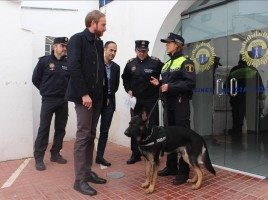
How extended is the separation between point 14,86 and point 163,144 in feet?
10.4

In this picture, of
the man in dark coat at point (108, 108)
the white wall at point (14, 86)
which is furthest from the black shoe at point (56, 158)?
the man in dark coat at point (108, 108)

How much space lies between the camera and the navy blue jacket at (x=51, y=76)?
17.2ft

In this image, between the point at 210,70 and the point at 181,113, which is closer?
the point at 181,113

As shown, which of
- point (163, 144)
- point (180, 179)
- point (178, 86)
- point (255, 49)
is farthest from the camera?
point (255, 49)

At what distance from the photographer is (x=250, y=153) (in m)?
5.33

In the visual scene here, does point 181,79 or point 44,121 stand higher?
point 181,79

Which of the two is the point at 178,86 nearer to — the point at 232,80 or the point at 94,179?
the point at 232,80

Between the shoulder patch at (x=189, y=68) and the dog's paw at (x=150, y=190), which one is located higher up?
the shoulder patch at (x=189, y=68)

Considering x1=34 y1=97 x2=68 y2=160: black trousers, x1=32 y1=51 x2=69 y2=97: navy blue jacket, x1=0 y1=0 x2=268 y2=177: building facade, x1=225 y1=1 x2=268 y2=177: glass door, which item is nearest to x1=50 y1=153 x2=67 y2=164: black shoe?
x1=34 y1=97 x2=68 y2=160: black trousers

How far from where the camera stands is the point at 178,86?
13.8ft

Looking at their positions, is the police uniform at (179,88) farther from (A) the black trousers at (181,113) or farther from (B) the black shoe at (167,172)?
(B) the black shoe at (167,172)

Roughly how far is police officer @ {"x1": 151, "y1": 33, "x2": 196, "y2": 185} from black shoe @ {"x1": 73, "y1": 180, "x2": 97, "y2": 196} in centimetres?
121

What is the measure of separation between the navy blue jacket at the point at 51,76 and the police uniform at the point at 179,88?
1.90m

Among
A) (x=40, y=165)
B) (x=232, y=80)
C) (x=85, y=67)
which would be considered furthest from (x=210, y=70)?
(x=40, y=165)
